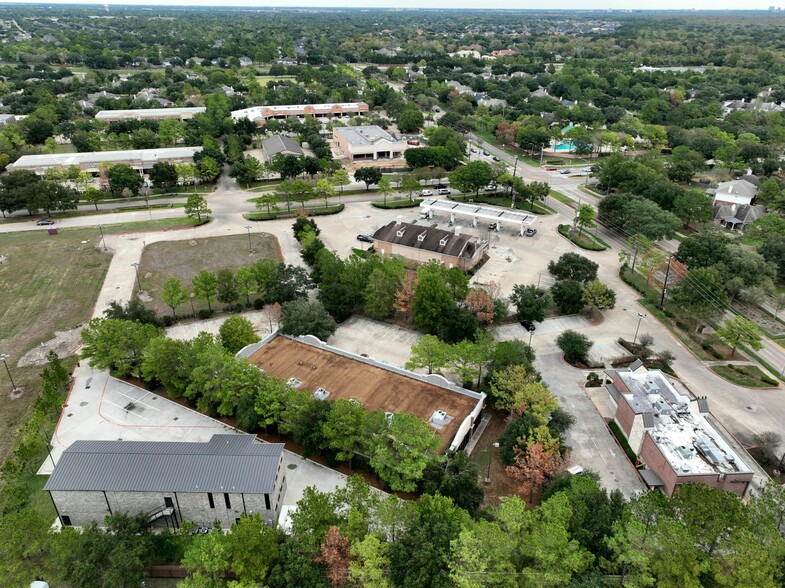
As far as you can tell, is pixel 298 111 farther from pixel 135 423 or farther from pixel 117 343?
pixel 135 423

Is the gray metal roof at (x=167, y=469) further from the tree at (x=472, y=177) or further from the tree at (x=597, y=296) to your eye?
the tree at (x=472, y=177)

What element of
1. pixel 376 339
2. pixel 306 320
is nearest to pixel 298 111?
pixel 376 339

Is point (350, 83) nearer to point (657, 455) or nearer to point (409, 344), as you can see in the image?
point (409, 344)

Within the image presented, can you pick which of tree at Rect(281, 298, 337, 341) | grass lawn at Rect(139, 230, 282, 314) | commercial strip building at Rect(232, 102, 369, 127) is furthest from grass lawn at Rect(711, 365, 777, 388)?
commercial strip building at Rect(232, 102, 369, 127)

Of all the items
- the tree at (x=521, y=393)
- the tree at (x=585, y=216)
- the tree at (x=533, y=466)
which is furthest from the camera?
the tree at (x=585, y=216)

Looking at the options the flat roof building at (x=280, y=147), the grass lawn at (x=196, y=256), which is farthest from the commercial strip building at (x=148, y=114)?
the grass lawn at (x=196, y=256)

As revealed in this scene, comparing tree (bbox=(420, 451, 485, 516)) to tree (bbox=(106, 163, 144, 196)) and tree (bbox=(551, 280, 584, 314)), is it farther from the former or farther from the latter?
tree (bbox=(106, 163, 144, 196))
